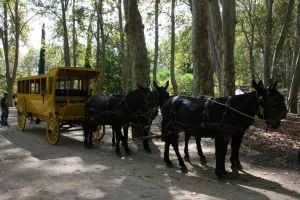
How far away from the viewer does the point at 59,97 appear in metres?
13.3

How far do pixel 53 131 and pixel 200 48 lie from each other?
221 inches

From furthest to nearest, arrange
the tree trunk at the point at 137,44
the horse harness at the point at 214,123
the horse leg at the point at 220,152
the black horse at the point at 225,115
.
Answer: the tree trunk at the point at 137,44
the horse leg at the point at 220,152
the horse harness at the point at 214,123
the black horse at the point at 225,115

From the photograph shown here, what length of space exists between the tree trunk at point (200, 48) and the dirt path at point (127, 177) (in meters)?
2.25

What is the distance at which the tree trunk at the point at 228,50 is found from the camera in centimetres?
1436

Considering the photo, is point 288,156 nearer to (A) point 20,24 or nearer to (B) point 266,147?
(B) point 266,147

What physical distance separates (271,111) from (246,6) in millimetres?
30684

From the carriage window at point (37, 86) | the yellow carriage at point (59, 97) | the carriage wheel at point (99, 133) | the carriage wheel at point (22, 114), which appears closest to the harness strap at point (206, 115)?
the yellow carriage at point (59, 97)

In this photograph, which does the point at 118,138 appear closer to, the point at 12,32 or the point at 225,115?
the point at 225,115

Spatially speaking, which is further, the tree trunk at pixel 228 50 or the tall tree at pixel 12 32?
the tall tree at pixel 12 32

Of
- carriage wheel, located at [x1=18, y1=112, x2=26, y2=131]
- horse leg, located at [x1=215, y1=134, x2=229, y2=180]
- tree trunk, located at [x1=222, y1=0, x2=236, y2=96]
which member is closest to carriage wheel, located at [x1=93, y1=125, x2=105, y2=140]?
carriage wheel, located at [x1=18, y1=112, x2=26, y2=131]

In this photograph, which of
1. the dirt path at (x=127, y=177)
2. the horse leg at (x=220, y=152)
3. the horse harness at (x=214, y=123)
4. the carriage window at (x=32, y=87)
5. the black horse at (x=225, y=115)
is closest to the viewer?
the dirt path at (x=127, y=177)

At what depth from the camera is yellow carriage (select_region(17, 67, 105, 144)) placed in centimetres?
1242

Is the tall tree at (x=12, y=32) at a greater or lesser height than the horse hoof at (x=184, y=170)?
greater

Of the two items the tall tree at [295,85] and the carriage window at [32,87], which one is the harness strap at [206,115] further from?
the tall tree at [295,85]
